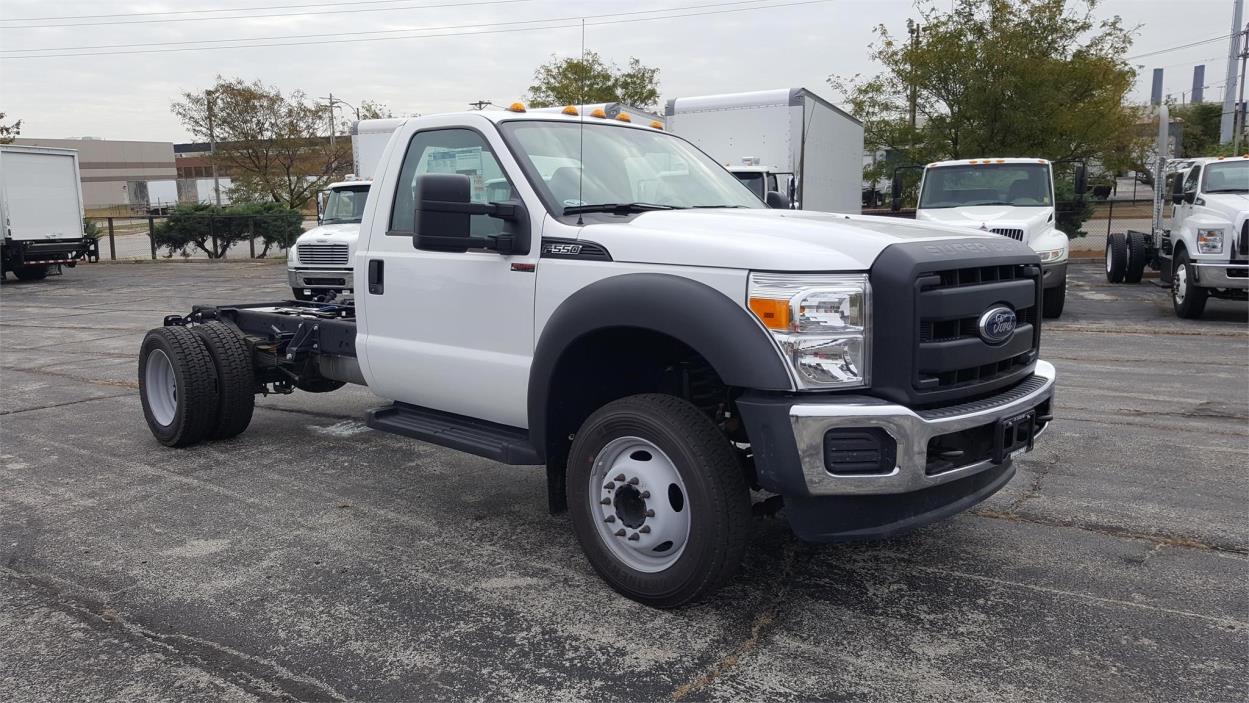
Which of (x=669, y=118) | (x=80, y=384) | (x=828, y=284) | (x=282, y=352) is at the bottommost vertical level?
(x=80, y=384)

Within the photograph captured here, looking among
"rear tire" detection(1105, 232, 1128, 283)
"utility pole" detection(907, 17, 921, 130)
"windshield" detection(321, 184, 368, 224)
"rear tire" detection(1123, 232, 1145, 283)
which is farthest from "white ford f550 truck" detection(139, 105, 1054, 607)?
"utility pole" detection(907, 17, 921, 130)

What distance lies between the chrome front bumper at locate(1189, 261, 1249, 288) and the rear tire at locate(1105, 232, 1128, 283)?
556 cm

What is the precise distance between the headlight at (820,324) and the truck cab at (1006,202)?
9.95 metres

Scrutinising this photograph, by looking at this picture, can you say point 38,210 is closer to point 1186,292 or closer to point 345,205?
point 345,205

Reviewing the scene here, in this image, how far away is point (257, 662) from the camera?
3426mm

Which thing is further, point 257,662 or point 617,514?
point 617,514

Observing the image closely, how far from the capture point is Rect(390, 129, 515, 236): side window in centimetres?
453

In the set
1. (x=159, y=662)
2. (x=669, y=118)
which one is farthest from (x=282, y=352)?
(x=669, y=118)

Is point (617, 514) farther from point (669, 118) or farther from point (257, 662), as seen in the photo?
point (669, 118)

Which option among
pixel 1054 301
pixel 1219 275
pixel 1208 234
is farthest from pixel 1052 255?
pixel 1219 275

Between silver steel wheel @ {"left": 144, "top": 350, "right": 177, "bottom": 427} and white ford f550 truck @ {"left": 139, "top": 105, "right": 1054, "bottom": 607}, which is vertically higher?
white ford f550 truck @ {"left": 139, "top": 105, "right": 1054, "bottom": 607}

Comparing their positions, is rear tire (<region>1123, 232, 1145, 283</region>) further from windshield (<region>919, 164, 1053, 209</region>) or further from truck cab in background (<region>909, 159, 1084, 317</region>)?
windshield (<region>919, 164, 1053, 209</region>)

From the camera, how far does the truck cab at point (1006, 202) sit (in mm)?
12531

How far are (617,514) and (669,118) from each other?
13874 millimetres
